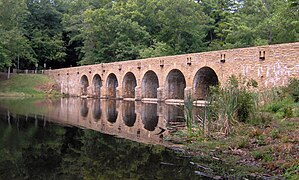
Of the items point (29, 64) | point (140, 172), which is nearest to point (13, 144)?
point (140, 172)

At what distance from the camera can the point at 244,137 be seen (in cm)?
923

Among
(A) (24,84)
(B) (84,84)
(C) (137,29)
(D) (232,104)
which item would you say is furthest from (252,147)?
(A) (24,84)

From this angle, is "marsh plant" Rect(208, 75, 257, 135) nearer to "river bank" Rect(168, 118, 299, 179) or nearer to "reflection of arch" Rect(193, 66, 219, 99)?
"river bank" Rect(168, 118, 299, 179)

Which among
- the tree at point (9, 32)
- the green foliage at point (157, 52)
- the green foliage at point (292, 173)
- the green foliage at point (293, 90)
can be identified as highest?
the tree at point (9, 32)

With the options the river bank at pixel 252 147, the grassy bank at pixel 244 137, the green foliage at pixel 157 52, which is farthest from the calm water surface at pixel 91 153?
the green foliage at pixel 157 52

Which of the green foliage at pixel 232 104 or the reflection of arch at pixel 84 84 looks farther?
the reflection of arch at pixel 84 84

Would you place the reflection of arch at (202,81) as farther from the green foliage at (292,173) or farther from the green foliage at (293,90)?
the green foliage at (292,173)

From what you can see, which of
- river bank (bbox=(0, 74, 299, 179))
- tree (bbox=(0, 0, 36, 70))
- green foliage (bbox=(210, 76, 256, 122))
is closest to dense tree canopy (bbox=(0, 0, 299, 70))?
tree (bbox=(0, 0, 36, 70))

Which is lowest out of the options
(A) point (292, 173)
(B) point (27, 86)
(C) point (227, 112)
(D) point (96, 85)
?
(A) point (292, 173)

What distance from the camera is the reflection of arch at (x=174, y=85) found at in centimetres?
2852

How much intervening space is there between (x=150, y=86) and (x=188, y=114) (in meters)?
21.8

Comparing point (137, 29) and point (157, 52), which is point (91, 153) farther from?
point (137, 29)

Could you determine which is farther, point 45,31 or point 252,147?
point 45,31

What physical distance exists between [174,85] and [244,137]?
20.1m
